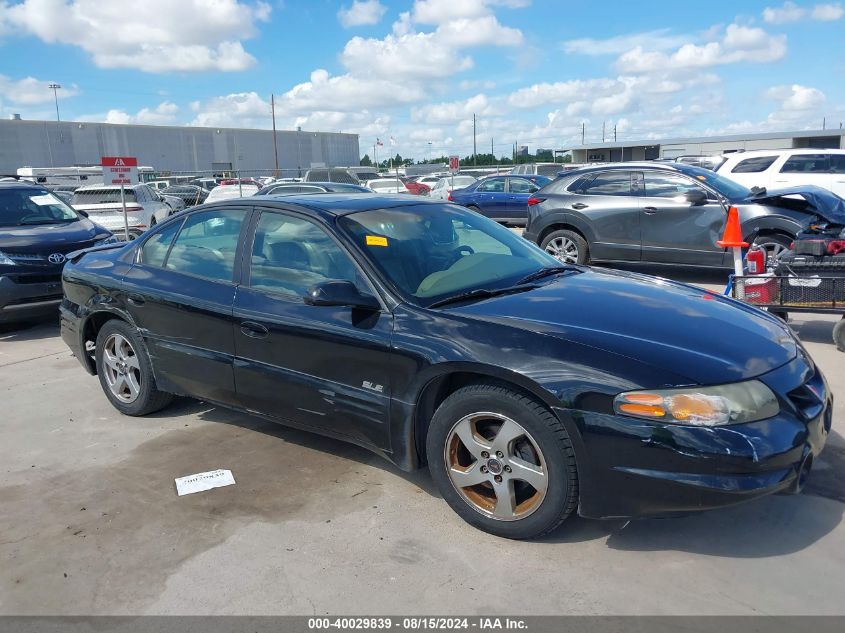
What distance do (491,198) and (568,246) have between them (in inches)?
347

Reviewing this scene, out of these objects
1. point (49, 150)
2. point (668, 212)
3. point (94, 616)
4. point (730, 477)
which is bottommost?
point (94, 616)

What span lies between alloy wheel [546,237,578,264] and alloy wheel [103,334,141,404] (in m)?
6.81

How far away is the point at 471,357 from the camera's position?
314cm

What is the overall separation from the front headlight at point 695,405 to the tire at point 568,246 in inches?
289

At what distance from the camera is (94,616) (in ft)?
9.14

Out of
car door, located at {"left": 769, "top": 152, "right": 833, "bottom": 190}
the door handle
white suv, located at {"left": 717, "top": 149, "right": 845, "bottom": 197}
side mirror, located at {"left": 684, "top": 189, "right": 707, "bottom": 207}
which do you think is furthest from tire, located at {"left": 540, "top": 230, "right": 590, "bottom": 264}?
the door handle

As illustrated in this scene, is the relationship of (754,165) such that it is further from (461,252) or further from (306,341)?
(306,341)

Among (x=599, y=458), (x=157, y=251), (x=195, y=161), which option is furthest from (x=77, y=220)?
(x=195, y=161)

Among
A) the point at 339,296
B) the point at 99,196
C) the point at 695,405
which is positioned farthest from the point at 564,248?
the point at 99,196

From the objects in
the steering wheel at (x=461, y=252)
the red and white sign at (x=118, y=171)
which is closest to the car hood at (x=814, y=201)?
the steering wheel at (x=461, y=252)

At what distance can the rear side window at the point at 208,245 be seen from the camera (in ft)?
14.0

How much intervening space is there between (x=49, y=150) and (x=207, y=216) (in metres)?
70.2

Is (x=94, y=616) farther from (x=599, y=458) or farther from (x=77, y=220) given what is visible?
(x=77, y=220)

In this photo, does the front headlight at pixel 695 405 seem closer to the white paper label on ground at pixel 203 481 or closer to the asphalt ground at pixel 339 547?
the asphalt ground at pixel 339 547
